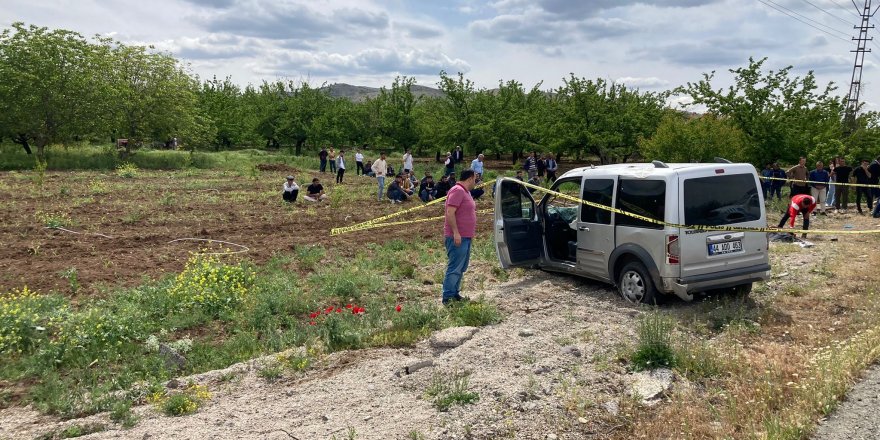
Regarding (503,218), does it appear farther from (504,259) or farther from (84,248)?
(84,248)

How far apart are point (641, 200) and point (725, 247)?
113 centimetres

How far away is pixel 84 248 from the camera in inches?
478

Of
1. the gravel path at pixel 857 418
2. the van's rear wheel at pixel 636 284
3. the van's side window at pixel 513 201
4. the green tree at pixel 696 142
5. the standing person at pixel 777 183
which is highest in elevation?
the green tree at pixel 696 142

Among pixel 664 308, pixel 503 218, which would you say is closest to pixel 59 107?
pixel 503 218

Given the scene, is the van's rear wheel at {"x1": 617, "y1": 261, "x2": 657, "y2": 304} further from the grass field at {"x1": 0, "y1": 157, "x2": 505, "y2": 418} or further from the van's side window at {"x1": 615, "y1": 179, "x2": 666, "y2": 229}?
the grass field at {"x1": 0, "y1": 157, "x2": 505, "y2": 418}

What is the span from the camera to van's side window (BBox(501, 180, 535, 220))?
8984 mm

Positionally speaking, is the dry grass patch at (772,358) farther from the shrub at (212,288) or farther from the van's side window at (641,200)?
the shrub at (212,288)

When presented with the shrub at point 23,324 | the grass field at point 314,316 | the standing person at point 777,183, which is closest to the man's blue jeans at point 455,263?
the grass field at point 314,316

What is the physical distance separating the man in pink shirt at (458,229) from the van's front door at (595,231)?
1.69m

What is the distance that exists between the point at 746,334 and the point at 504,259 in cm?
340

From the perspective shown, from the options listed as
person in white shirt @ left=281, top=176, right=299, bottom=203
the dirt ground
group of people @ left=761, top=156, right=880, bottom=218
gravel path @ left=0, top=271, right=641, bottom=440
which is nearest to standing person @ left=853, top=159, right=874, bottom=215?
group of people @ left=761, top=156, right=880, bottom=218

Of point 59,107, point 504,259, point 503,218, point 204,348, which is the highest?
point 59,107

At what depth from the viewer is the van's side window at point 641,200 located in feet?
24.3

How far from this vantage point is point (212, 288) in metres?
8.73
